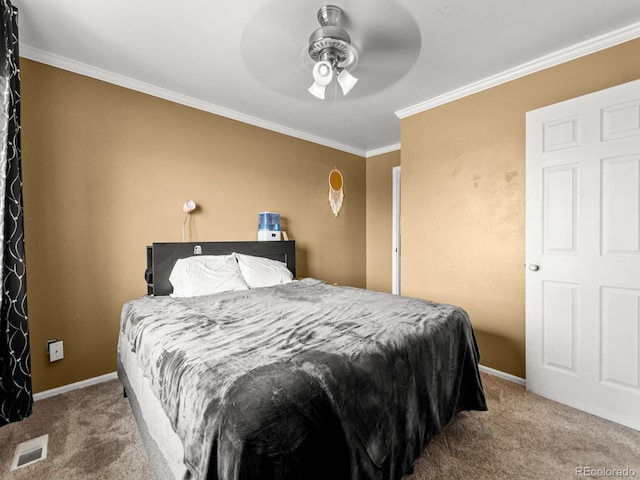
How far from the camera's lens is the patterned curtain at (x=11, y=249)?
1656 millimetres

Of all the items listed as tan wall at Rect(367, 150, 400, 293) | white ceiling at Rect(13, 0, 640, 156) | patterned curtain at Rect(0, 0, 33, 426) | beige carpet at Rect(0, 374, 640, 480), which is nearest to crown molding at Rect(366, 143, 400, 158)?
tan wall at Rect(367, 150, 400, 293)

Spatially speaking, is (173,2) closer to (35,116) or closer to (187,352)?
(35,116)

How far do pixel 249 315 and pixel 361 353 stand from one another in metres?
0.77

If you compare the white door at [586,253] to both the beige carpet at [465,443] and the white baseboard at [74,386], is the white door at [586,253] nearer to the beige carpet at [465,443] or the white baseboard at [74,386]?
the beige carpet at [465,443]

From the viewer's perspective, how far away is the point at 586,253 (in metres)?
2.00

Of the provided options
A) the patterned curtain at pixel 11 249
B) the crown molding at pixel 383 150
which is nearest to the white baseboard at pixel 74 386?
the patterned curtain at pixel 11 249

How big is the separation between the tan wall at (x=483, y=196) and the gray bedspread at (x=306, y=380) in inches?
37.2

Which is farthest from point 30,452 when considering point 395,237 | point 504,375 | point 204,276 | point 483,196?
point 395,237

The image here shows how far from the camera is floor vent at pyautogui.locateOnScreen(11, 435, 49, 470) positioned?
1550 mm

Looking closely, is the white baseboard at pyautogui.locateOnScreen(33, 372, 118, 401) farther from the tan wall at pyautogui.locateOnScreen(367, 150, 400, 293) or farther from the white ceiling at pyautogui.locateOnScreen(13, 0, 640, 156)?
the tan wall at pyautogui.locateOnScreen(367, 150, 400, 293)

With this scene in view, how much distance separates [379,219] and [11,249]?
156 inches

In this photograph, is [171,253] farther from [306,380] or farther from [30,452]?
[306,380]

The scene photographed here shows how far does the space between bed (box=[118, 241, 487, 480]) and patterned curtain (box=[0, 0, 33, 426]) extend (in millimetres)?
510

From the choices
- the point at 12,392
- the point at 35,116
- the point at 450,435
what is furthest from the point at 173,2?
the point at 450,435
